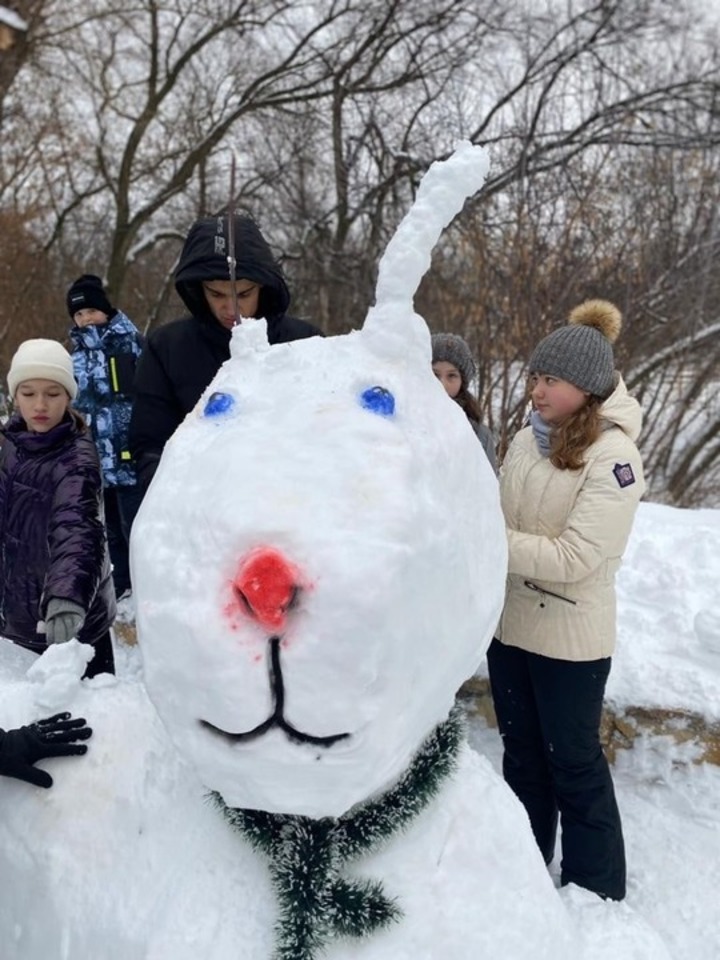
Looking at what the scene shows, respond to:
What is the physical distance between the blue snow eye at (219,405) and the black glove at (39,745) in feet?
2.44

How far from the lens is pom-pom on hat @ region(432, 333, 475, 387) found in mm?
2512

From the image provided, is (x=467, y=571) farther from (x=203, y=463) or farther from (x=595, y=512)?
(x=595, y=512)

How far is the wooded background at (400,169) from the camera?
4926mm

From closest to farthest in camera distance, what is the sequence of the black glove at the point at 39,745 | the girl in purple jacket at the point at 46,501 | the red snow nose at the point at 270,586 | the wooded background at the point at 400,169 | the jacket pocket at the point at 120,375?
the red snow nose at the point at 270,586
the black glove at the point at 39,745
the girl in purple jacket at the point at 46,501
the jacket pocket at the point at 120,375
the wooded background at the point at 400,169

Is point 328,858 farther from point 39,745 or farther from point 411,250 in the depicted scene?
point 411,250

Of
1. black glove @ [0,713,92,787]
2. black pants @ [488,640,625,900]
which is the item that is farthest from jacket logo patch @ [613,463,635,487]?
black glove @ [0,713,92,787]

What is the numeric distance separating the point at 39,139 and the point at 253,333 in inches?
347

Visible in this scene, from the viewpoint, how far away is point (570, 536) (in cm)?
171

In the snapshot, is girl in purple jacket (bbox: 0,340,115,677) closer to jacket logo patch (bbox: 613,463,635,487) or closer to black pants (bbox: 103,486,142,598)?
black pants (bbox: 103,486,142,598)

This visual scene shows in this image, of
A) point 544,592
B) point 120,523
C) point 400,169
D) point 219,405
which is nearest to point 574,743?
point 544,592

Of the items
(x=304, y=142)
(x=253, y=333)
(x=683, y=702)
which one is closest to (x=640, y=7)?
(x=304, y=142)

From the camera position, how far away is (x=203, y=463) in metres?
1.03

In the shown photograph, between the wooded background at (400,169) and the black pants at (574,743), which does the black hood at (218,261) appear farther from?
the wooded background at (400,169)

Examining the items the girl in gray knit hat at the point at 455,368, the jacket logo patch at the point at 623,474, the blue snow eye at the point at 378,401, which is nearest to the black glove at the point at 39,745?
the blue snow eye at the point at 378,401
